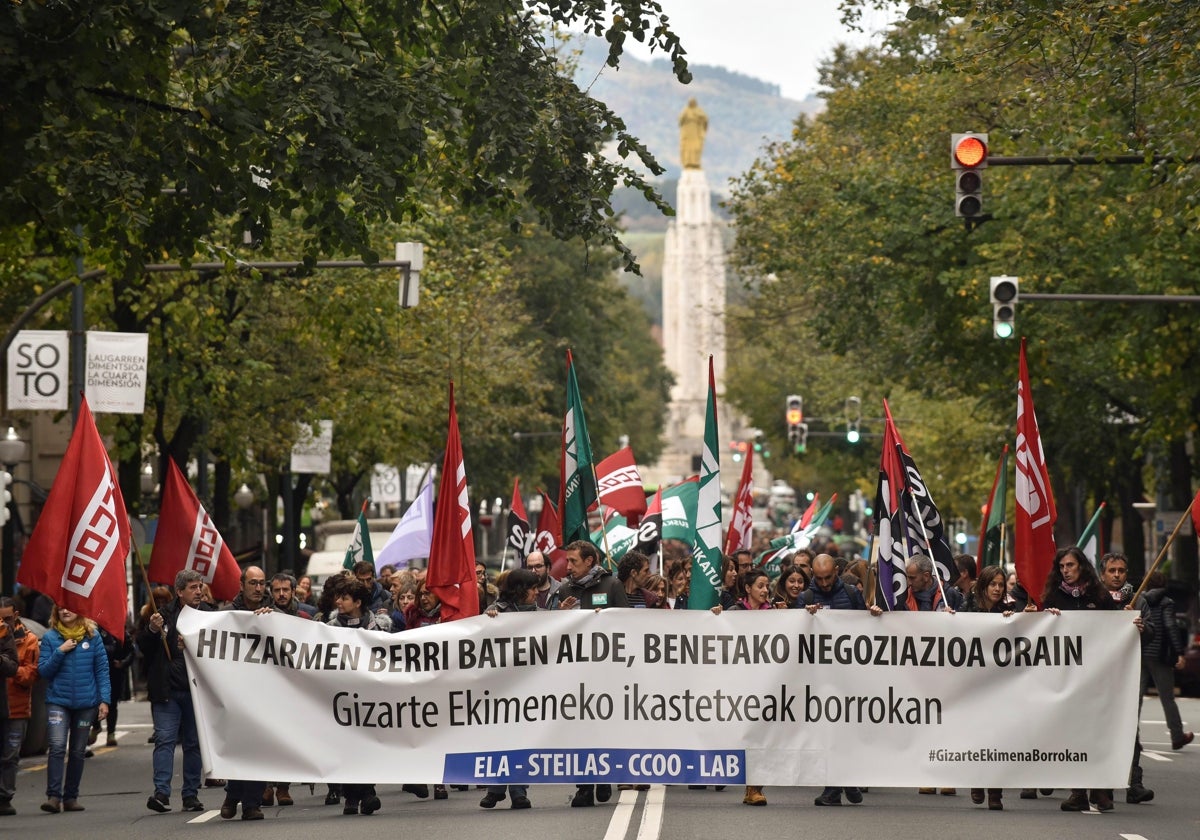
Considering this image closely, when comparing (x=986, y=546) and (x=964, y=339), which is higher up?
(x=964, y=339)

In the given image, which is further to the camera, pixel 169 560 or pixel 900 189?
pixel 900 189

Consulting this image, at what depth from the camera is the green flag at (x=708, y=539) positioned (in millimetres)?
14719

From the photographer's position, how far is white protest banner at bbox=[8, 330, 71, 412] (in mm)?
24312

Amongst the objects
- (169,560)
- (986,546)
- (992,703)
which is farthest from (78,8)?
(986,546)

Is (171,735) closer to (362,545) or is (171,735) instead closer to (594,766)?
(594,766)

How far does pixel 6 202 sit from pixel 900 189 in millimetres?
19090

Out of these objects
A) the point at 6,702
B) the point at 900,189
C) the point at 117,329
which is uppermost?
the point at 900,189

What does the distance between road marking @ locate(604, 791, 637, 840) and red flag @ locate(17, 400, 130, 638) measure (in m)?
3.38

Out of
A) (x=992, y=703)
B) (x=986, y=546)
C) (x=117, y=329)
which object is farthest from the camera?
(x=117, y=329)

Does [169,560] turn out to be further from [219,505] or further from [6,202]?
[219,505]

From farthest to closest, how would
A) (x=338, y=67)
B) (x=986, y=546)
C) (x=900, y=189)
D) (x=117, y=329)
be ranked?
(x=900, y=189), (x=117, y=329), (x=986, y=546), (x=338, y=67)

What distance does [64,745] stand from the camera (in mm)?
15172

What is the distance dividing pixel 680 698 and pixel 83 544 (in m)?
4.03

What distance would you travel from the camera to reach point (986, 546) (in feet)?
59.7
